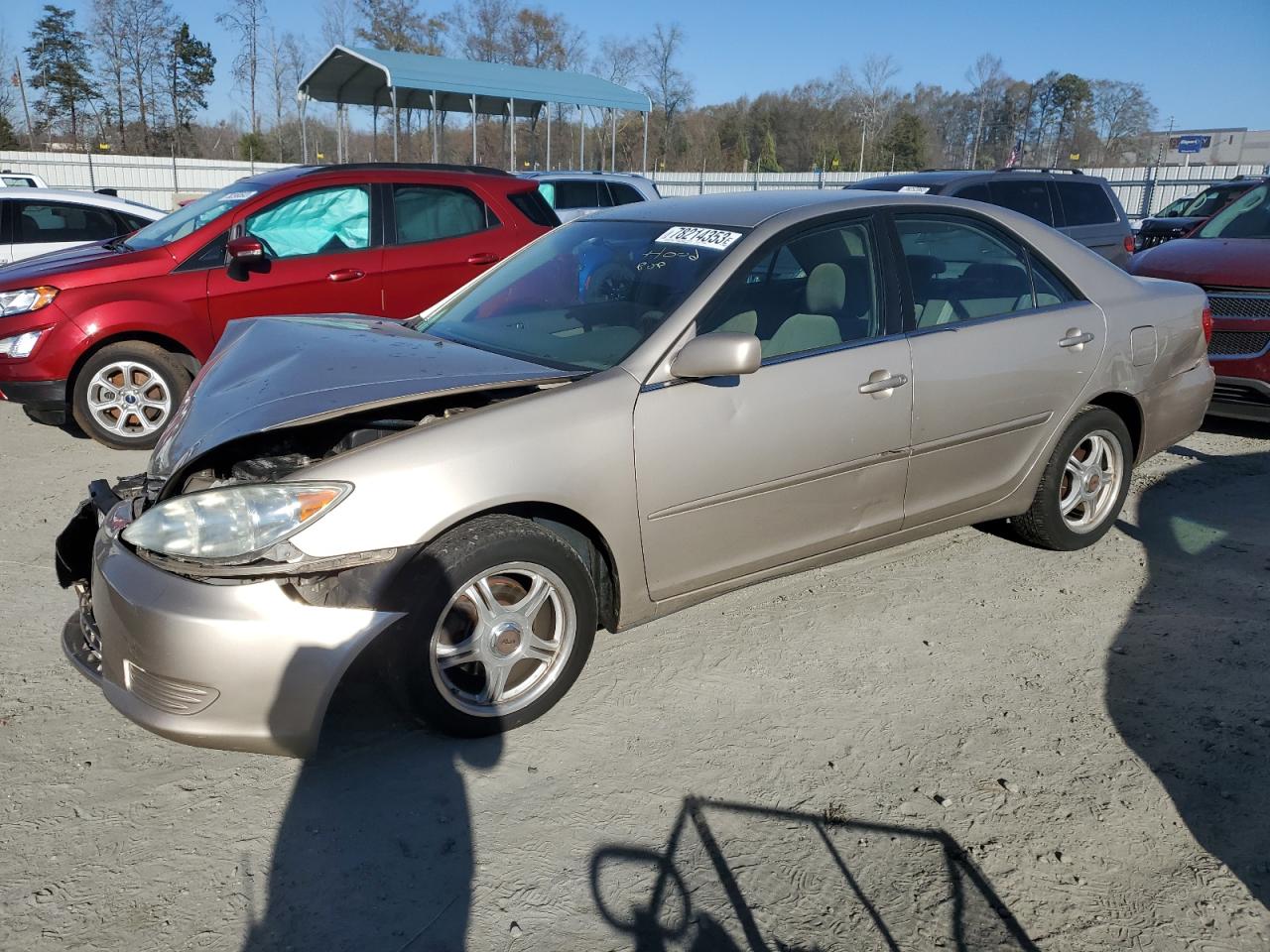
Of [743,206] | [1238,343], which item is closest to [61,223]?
[743,206]

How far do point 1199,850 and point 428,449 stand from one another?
7.70 ft

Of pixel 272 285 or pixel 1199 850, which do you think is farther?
pixel 272 285

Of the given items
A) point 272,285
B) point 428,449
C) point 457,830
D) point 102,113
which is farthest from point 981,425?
point 102,113

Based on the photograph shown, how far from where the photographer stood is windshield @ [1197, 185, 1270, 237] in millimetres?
7534

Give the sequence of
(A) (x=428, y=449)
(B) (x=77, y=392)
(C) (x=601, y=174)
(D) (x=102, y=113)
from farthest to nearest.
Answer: (D) (x=102, y=113) → (C) (x=601, y=174) → (B) (x=77, y=392) → (A) (x=428, y=449)

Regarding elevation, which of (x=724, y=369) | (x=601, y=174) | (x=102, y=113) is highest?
(x=102, y=113)

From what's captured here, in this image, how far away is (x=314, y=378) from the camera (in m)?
3.08

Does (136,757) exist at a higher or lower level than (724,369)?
lower

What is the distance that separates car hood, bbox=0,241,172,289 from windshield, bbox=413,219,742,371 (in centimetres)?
326

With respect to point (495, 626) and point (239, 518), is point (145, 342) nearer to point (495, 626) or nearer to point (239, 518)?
point (239, 518)

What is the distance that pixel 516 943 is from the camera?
7.29 ft

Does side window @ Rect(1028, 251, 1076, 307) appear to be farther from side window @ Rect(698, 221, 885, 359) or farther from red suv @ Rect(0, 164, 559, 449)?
red suv @ Rect(0, 164, 559, 449)

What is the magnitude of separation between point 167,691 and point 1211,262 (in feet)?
23.5

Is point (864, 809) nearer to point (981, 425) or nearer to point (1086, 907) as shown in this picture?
point (1086, 907)
